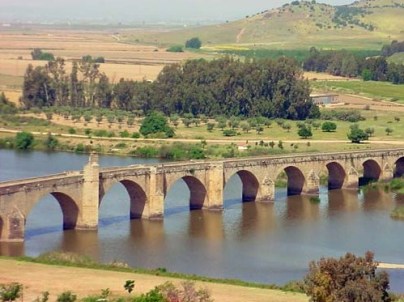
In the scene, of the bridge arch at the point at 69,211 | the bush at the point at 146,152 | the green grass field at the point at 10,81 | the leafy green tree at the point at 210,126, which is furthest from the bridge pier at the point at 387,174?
the green grass field at the point at 10,81

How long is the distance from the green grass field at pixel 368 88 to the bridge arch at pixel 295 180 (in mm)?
45738

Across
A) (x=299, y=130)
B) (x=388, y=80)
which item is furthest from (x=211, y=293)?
(x=388, y=80)

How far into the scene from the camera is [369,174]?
72.2 meters

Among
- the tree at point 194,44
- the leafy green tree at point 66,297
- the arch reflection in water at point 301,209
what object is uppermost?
the tree at point 194,44

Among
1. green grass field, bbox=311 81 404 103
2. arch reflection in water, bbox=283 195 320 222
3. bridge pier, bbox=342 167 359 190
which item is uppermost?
green grass field, bbox=311 81 404 103

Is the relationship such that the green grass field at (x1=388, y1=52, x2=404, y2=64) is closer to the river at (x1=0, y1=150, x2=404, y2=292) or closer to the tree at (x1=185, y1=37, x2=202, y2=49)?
the tree at (x1=185, y1=37, x2=202, y2=49)

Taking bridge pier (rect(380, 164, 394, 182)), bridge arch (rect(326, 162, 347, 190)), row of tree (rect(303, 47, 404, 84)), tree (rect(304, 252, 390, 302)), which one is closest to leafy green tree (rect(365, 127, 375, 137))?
bridge pier (rect(380, 164, 394, 182))

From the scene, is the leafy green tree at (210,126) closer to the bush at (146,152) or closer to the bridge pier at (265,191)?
the bush at (146,152)

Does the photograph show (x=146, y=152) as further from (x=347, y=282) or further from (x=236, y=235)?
(x=347, y=282)

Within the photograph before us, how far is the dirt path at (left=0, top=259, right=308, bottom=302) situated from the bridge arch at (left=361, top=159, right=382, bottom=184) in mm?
29298

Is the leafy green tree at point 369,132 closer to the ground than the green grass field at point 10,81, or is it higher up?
closer to the ground

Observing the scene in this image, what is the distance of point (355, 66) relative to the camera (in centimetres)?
13475

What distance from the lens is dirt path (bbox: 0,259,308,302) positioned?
40.6m

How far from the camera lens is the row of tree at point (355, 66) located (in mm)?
127938
